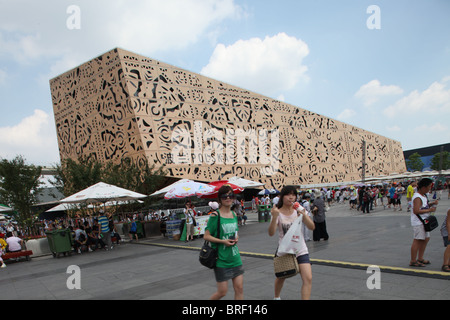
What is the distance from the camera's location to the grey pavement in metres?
4.74

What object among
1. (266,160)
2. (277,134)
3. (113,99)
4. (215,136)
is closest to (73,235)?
(113,99)

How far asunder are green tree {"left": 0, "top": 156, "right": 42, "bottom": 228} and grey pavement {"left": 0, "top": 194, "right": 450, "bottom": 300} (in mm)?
5640

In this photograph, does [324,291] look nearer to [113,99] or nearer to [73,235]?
[73,235]

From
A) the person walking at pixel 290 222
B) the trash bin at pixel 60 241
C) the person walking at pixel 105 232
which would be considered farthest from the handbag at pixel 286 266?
the trash bin at pixel 60 241

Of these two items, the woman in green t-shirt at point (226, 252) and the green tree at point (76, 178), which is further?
the green tree at point (76, 178)

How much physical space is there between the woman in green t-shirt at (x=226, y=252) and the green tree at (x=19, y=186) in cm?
1405

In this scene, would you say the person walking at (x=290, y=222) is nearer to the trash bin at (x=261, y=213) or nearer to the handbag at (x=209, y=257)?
the handbag at (x=209, y=257)

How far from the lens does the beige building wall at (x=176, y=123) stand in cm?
2786

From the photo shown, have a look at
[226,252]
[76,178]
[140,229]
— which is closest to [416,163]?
[140,229]

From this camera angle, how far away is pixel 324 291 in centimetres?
475

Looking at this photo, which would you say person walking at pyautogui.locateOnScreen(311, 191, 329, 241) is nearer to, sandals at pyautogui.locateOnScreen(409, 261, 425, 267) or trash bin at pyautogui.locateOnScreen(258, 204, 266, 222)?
sandals at pyautogui.locateOnScreen(409, 261, 425, 267)

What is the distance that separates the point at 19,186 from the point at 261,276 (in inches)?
524
